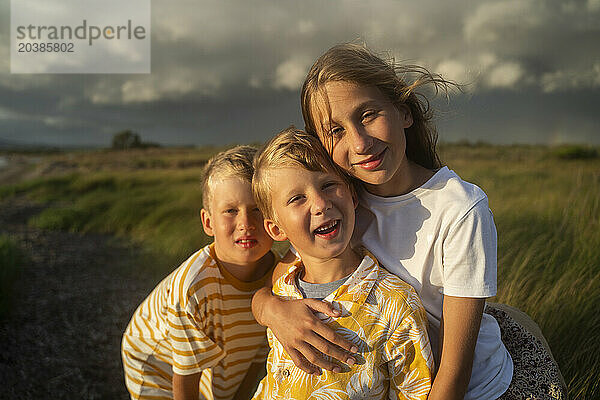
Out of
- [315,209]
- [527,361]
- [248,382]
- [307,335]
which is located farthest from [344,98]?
[248,382]

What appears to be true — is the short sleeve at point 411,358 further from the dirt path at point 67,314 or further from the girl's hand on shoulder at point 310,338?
the dirt path at point 67,314

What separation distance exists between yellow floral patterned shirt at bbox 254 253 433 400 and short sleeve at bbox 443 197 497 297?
6.9 inches

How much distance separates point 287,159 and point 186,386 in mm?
1213

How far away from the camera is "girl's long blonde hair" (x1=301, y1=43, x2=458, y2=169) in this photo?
2059mm

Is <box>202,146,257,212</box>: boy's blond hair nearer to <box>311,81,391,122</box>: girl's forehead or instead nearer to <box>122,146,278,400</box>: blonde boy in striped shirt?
<box>122,146,278,400</box>: blonde boy in striped shirt

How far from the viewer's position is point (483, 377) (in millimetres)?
2086

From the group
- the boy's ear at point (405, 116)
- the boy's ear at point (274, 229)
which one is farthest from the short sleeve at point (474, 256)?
the boy's ear at point (274, 229)

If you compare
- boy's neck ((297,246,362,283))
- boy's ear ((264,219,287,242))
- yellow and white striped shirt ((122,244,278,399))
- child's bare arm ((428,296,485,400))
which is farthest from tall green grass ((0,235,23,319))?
child's bare arm ((428,296,485,400))

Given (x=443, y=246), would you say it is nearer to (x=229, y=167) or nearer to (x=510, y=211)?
(x=229, y=167)

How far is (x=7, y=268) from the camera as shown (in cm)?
611

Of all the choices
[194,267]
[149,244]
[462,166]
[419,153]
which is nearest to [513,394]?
[419,153]

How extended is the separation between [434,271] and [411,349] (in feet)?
1.07

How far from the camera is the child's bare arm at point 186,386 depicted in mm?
2488

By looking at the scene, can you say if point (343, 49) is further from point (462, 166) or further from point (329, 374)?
point (462, 166)
